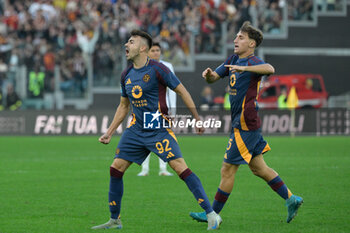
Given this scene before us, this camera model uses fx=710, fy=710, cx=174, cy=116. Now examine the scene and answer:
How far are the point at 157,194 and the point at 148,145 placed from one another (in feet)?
10.5

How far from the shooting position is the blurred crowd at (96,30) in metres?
28.7

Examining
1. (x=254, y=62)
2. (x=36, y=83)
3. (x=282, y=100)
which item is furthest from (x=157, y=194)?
(x=282, y=100)

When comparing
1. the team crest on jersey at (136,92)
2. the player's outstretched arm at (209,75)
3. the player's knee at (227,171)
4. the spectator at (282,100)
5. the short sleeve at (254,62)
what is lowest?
the spectator at (282,100)

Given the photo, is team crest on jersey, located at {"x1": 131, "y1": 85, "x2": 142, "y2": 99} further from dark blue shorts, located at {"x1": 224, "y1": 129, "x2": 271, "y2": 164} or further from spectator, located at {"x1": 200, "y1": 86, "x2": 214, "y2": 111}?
spectator, located at {"x1": 200, "y1": 86, "x2": 214, "y2": 111}

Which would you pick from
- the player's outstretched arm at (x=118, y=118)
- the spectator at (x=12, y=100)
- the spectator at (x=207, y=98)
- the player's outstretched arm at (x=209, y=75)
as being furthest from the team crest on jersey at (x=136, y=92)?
the spectator at (x=207, y=98)

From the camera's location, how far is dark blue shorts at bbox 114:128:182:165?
7.35 metres

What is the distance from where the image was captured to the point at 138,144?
24.4 ft

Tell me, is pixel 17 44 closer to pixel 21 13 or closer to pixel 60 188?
pixel 21 13

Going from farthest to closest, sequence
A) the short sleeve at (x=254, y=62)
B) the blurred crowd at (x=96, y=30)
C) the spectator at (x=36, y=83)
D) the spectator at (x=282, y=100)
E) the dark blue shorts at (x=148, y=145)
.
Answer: the spectator at (x=282, y=100), the blurred crowd at (x=96, y=30), the spectator at (x=36, y=83), the short sleeve at (x=254, y=62), the dark blue shorts at (x=148, y=145)

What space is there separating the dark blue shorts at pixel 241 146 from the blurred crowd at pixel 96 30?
67.8 feet

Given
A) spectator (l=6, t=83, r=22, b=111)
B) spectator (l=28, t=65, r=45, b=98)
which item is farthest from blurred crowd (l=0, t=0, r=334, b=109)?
spectator (l=6, t=83, r=22, b=111)

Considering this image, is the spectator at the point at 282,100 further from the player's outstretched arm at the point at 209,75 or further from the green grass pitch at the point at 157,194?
the player's outstretched arm at the point at 209,75

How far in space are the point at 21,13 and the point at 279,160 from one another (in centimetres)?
1767

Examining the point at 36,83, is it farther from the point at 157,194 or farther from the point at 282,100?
the point at 157,194
